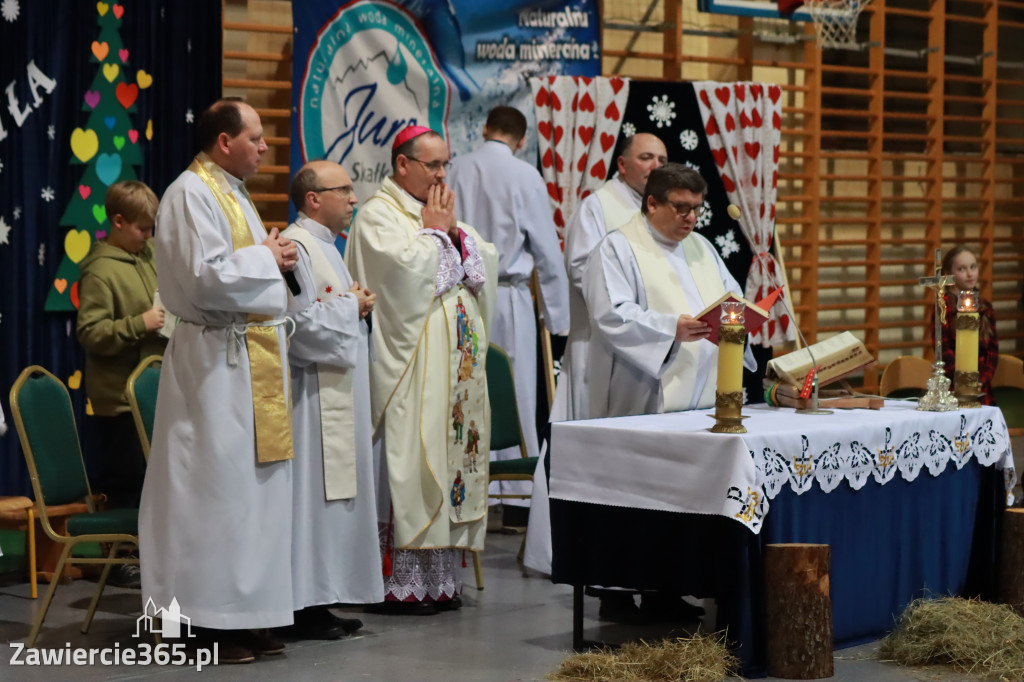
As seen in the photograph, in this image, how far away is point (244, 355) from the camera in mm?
3834

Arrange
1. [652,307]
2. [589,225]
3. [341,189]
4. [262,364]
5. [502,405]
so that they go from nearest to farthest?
[262,364] → [341,189] → [652,307] → [502,405] → [589,225]

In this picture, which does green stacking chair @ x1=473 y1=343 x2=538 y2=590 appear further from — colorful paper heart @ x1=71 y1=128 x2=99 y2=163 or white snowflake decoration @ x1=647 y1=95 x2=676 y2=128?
white snowflake decoration @ x1=647 y1=95 x2=676 y2=128

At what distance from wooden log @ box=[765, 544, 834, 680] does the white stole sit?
4.30ft

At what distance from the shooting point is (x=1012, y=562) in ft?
13.9

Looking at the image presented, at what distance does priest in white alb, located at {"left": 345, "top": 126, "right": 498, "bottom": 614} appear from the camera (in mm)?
4535

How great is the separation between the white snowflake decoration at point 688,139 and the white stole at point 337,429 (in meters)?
3.39

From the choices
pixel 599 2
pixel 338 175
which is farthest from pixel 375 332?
pixel 599 2

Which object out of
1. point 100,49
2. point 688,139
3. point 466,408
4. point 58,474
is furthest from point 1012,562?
point 100,49

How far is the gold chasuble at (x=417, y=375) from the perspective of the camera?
14.9ft

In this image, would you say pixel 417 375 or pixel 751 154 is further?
pixel 751 154

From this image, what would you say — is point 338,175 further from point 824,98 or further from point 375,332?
point 824,98

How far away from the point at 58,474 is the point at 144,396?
14.3 inches

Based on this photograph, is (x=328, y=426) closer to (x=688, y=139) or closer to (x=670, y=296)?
(x=670, y=296)

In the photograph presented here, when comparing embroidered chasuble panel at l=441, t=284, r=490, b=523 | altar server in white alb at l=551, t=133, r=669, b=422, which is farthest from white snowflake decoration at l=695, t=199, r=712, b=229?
embroidered chasuble panel at l=441, t=284, r=490, b=523
